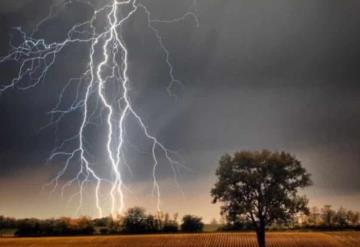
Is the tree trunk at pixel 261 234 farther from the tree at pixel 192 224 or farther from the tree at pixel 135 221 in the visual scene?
the tree at pixel 135 221

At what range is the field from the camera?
4100 cm

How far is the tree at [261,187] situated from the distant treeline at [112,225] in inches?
641

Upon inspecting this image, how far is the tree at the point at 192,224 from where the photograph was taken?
2096 inches

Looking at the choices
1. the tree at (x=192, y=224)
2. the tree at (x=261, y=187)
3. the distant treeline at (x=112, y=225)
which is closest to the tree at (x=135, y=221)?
the distant treeline at (x=112, y=225)

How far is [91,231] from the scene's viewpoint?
55875mm

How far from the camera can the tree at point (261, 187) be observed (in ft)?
122

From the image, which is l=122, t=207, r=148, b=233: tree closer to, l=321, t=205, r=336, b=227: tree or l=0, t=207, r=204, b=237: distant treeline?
l=0, t=207, r=204, b=237: distant treeline

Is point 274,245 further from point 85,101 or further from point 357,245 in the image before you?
point 85,101

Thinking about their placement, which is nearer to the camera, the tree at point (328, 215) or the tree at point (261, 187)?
the tree at point (261, 187)

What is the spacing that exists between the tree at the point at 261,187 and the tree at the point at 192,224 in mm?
15683

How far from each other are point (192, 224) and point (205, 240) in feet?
30.2

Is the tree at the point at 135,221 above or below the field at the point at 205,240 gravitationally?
above

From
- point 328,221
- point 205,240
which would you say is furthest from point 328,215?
point 205,240

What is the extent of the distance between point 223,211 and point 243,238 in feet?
23.0
